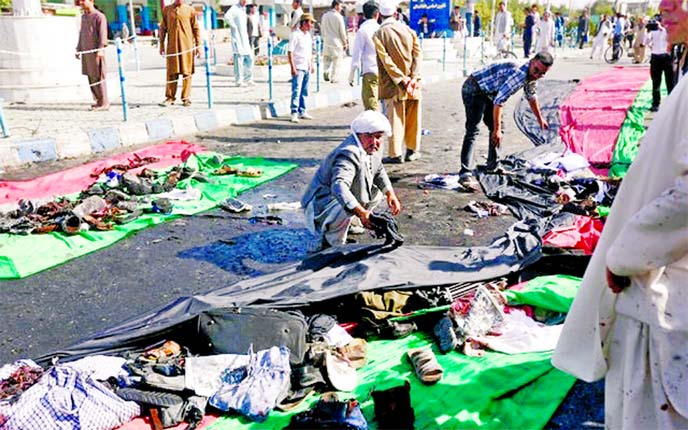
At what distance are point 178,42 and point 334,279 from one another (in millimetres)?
8375

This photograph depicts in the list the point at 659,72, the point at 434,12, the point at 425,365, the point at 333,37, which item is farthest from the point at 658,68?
the point at 434,12

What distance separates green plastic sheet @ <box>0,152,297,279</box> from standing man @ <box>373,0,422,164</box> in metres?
1.93

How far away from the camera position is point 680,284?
1740mm

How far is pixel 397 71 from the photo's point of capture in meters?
7.39

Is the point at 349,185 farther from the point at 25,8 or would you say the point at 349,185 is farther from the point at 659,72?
the point at 25,8

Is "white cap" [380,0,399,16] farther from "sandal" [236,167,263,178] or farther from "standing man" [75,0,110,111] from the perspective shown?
"standing man" [75,0,110,111]

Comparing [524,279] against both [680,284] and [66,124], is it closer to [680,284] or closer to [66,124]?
[680,284]

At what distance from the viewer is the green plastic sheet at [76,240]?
4.80 meters

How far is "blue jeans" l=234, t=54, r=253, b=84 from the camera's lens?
1377 centimetres

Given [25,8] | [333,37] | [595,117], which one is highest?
[25,8]

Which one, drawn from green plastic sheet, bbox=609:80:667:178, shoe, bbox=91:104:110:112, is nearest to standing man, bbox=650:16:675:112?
green plastic sheet, bbox=609:80:667:178

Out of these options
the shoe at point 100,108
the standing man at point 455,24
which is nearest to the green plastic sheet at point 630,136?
the shoe at point 100,108

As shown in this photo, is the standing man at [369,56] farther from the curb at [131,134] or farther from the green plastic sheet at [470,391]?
the green plastic sheet at [470,391]

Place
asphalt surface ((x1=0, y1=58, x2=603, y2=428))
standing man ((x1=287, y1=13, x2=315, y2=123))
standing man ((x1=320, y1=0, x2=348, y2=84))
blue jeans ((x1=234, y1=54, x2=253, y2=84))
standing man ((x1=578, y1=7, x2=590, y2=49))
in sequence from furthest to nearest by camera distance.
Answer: standing man ((x1=578, y1=7, x2=590, y2=49)) → blue jeans ((x1=234, y1=54, x2=253, y2=84)) → standing man ((x1=320, y1=0, x2=348, y2=84)) → standing man ((x1=287, y1=13, x2=315, y2=123)) → asphalt surface ((x1=0, y1=58, x2=603, y2=428))
